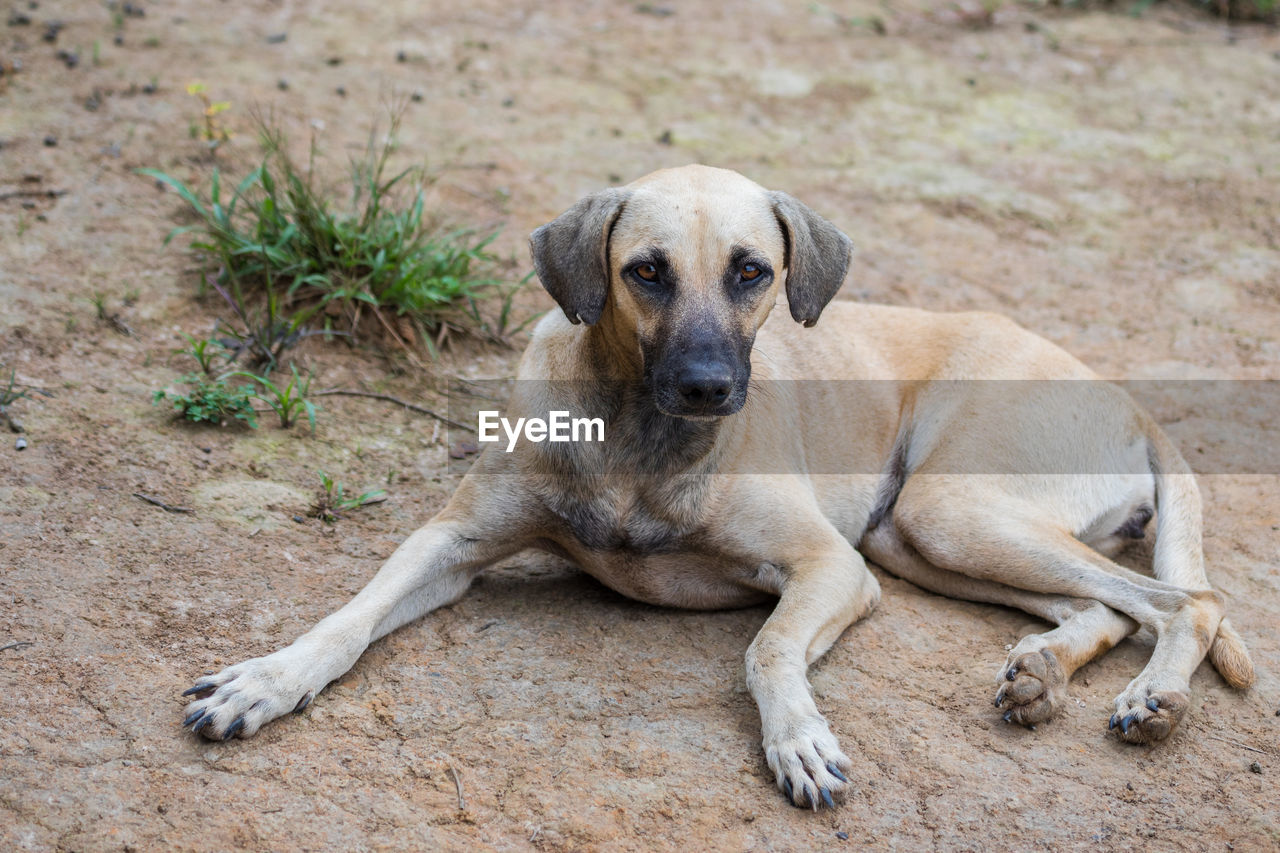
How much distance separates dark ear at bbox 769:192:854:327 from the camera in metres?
3.58

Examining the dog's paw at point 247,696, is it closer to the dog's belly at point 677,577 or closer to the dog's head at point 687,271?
the dog's belly at point 677,577

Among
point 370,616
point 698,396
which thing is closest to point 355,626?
point 370,616

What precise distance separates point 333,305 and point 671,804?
2944mm

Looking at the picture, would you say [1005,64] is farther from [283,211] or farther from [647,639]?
[647,639]

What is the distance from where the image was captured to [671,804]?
287 centimetres

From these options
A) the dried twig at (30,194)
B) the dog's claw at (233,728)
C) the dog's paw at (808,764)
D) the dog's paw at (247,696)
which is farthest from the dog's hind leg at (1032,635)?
the dried twig at (30,194)

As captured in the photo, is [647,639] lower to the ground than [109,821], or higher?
lower

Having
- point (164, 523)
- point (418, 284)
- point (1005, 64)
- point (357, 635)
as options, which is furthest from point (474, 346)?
point (1005, 64)

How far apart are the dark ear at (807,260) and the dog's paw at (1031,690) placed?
1.20 metres

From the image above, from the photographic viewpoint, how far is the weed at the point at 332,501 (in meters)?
4.03

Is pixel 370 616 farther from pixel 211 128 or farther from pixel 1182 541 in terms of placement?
pixel 211 128

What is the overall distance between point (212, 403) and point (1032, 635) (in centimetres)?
300

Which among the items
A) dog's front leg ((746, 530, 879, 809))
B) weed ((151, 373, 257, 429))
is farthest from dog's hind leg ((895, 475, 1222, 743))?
weed ((151, 373, 257, 429))

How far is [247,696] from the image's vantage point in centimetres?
296
